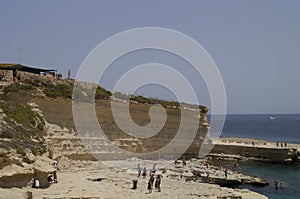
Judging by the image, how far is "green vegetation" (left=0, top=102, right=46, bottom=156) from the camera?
57.0ft

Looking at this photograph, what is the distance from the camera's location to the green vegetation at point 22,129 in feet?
57.0

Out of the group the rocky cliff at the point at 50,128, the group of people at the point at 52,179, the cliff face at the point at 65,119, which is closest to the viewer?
the rocky cliff at the point at 50,128

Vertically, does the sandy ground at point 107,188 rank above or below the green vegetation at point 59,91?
below

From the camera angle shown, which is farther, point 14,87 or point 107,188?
point 14,87

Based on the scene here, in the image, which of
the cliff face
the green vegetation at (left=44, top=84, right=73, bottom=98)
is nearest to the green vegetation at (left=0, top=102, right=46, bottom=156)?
the cliff face

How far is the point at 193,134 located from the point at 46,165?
23.4 m

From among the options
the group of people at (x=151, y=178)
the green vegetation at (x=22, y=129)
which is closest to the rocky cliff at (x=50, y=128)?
the green vegetation at (x=22, y=129)

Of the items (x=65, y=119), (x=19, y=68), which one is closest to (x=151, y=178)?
(x=65, y=119)

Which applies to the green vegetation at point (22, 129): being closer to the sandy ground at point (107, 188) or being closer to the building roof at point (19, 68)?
the sandy ground at point (107, 188)

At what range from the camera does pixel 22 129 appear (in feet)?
67.1

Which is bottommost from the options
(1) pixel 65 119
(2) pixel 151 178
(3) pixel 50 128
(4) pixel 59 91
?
(2) pixel 151 178

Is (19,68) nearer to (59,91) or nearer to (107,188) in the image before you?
(59,91)

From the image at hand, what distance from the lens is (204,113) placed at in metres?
41.9

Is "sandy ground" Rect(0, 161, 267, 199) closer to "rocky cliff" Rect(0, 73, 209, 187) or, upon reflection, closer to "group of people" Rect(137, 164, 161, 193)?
"group of people" Rect(137, 164, 161, 193)
